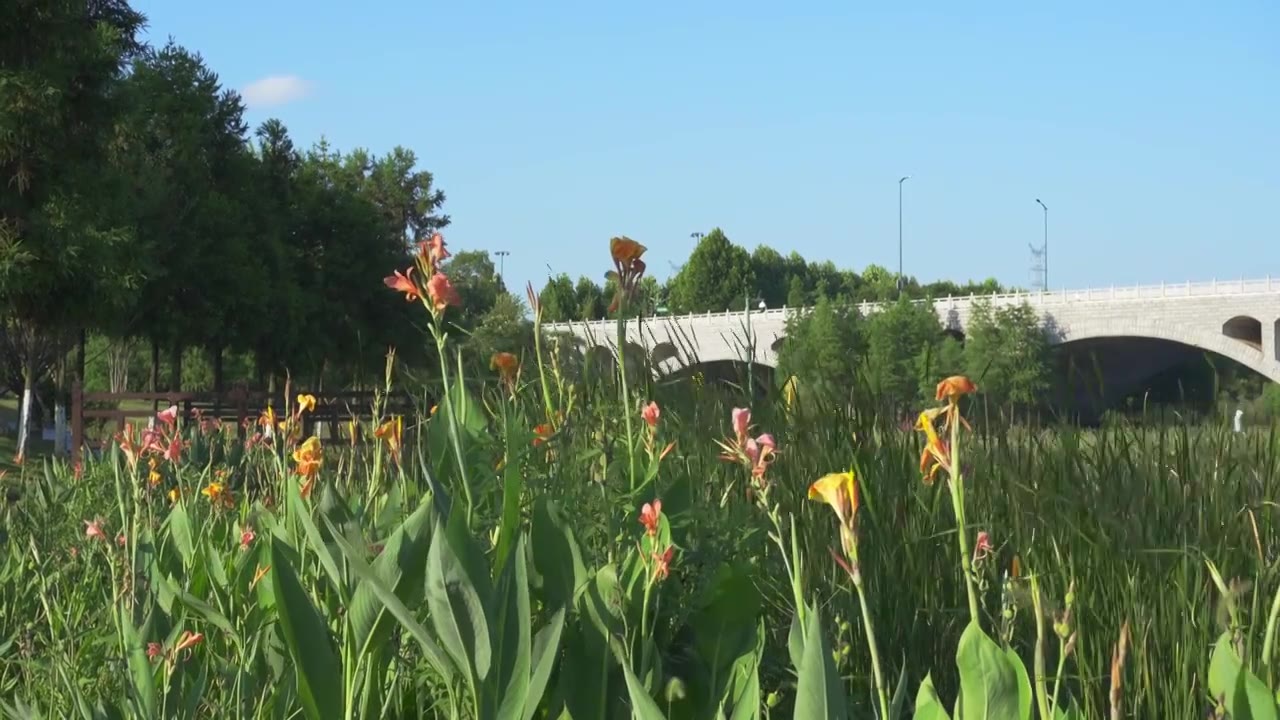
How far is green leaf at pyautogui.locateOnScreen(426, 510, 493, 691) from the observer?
2.03 meters

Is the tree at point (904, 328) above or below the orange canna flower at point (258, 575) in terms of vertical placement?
below

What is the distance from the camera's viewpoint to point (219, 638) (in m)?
3.19

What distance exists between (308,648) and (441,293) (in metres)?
0.65

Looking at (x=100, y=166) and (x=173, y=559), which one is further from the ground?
(x=100, y=166)

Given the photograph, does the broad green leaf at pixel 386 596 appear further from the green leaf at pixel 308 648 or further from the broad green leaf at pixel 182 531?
the broad green leaf at pixel 182 531

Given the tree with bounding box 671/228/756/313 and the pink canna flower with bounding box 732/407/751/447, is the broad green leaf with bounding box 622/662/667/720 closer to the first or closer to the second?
the pink canna flower with bounding box 732/407/751/447

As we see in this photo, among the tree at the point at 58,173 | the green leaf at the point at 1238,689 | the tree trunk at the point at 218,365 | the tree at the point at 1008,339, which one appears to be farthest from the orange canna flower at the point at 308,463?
the tree at the point at 1008,339

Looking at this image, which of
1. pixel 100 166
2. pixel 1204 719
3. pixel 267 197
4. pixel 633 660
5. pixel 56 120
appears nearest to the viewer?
pixel 633 660

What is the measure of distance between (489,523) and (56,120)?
47.2ft

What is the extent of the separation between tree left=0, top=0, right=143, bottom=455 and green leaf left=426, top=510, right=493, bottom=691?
1456 cm

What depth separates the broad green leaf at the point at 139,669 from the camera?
2.17 meters

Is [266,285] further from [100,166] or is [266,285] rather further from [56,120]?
[56,120]

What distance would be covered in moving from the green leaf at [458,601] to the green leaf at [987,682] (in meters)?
0.76

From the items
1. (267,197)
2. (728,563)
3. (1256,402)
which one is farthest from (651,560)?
(267,197)
